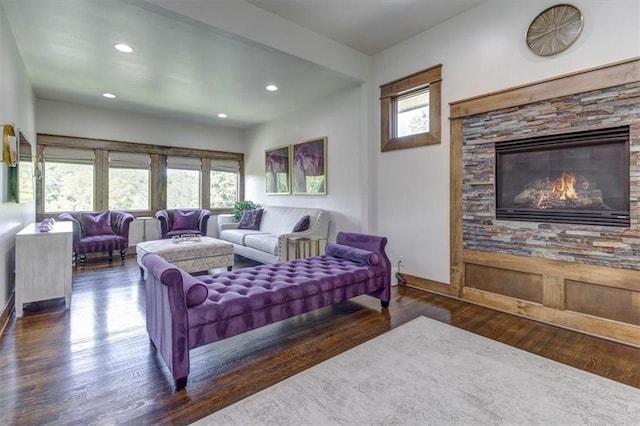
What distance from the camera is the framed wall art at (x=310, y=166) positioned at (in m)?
5.51

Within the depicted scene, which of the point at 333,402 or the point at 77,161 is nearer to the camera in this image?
the point at 333,402

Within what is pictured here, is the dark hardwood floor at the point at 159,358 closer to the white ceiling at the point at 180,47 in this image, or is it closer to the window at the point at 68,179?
the white ceiling at the point at 180,47

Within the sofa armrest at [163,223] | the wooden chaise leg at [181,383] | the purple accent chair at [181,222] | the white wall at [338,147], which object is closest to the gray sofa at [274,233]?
the white wall at [338,147]

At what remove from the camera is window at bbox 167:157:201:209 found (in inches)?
277

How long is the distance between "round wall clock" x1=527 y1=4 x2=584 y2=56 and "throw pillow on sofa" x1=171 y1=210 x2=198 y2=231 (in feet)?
19.4

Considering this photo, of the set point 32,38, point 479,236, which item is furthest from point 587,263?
point 32,38

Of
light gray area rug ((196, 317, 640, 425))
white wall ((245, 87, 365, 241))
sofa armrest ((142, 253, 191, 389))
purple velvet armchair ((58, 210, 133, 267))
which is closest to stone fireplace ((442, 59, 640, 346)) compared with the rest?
light gray area rug ((196, 317, 640, 425))

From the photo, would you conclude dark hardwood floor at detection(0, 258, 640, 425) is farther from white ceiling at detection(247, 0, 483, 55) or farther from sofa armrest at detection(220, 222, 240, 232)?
white ceiling at detection(247, 0, 483, 55)

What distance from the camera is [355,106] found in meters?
4.84

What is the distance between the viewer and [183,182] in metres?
7.21

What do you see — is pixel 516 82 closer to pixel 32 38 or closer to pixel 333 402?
pixel 333 402

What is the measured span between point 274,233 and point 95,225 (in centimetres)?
316

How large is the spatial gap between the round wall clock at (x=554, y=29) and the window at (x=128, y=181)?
6778 millimetres

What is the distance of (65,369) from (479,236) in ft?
12.4
